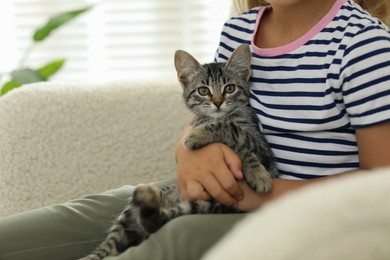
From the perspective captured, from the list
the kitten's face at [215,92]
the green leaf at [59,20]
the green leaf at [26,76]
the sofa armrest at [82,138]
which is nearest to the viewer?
the kitten's face at [215,92]

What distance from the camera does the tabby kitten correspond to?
1179mm

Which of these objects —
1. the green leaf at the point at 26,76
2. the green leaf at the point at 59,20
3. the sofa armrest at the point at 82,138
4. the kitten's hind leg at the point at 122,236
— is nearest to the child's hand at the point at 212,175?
the kitten's hind leg at the point at 122,236

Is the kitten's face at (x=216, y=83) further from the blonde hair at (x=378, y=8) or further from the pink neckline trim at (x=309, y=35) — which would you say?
the blonde hair at (x=378, y=8)

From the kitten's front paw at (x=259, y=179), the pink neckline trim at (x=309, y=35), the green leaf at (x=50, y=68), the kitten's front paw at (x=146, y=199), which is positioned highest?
the pink neckline trim at (x=309, y=35)

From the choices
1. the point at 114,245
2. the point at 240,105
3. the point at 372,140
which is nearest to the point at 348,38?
the point at 372,140

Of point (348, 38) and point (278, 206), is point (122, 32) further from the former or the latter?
point (278, 206)

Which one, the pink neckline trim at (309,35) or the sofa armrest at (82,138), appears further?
the sofa armrest at (82,138)

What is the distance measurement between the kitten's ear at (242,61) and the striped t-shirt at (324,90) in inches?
0.8

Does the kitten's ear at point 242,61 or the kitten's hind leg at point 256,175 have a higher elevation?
the kitten's ear at point 242,61

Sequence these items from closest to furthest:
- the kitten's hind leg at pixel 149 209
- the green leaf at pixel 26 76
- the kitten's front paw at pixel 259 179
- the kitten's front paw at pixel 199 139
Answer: the kitten's hind leg at pixel 149 209 → the kitten's front paw at pixel 259 179 → the kitten's front paw at pixel 199 139 → the green leaf at pixel 26 76

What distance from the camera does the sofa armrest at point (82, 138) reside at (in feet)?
5.70

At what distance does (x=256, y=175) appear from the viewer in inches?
50.7

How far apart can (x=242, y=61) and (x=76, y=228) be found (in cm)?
51

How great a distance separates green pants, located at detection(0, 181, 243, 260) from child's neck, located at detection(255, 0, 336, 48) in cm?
47
